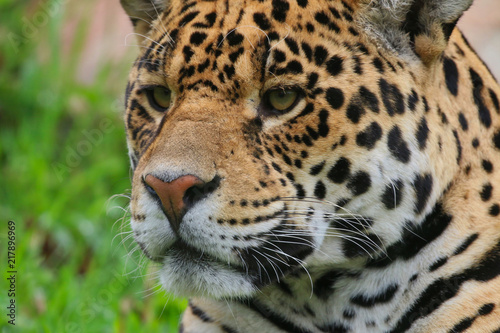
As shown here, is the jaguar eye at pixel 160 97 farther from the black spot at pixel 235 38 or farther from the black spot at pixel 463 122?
the black spot at pixel 463 122

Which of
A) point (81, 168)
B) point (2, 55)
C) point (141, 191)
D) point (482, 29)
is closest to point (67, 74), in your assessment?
point (2, 55)

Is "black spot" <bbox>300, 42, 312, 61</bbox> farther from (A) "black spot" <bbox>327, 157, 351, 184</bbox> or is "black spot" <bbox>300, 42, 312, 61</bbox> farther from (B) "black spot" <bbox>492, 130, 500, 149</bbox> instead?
(B) "black spot" <bbox>492, 130, 500, 149</bbox>

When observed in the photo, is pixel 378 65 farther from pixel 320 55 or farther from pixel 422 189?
pixel 422 189

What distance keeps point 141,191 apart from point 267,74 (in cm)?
76

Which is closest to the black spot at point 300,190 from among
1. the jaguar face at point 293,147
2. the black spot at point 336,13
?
the jaguar face at point 293,147

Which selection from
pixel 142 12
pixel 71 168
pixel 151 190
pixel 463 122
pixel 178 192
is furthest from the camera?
pixel 71 168

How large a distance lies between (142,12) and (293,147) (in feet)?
4.74

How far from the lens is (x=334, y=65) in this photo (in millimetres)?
3701

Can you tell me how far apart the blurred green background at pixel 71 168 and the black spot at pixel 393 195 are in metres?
1.75

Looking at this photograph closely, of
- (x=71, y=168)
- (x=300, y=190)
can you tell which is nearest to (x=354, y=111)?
(x=300, y=190)

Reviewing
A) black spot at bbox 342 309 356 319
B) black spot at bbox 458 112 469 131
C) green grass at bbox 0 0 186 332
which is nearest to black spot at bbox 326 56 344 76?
black spot at bbox 458 112 469 131

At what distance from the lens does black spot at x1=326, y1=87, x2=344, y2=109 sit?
3.67 m

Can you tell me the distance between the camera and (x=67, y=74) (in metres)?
8.91

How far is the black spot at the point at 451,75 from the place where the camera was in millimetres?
3889
